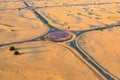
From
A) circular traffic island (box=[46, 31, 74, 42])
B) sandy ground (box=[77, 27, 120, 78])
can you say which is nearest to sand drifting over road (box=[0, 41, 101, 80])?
circular traffic island (box=[46, 31, 74, 42])

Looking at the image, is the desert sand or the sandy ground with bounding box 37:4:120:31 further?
the sandy ground with bounding box 37:4:120:31

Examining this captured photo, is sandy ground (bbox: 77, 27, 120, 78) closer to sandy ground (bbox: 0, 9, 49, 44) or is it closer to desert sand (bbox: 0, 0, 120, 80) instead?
desert sand (bbox: 0, 0, 120, 80)

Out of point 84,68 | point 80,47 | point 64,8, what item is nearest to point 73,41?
point 80,47

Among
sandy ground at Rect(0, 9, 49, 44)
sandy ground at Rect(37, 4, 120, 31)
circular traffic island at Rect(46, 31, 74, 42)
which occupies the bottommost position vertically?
sandy ground at Rect(37, 4, 120, 31)

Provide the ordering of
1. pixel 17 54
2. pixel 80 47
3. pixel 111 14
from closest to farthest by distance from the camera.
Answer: pixel 17 54 → pixel 80 47 → pixel 111 14

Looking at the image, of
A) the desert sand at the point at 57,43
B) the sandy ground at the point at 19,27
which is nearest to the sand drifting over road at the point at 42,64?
the desert sand at the point at 57,43

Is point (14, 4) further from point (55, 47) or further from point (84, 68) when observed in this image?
point (84, 68)

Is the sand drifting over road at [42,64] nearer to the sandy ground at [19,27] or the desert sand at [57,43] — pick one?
the desert sand at [57,43]
